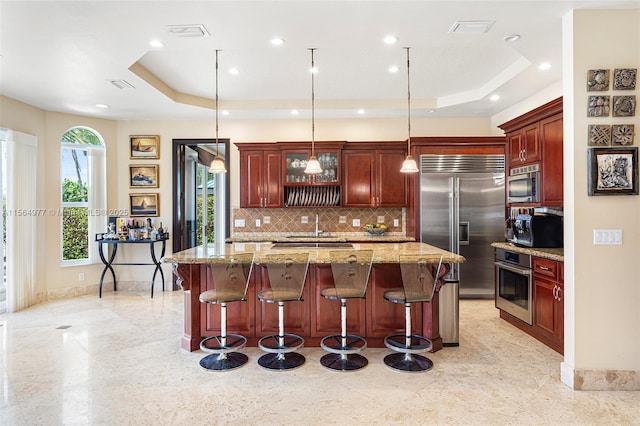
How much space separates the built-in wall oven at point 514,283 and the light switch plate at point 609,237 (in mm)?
1062

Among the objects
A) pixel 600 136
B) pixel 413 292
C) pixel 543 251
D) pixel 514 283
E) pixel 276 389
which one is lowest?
pixel 276 389

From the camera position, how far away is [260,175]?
574 cm

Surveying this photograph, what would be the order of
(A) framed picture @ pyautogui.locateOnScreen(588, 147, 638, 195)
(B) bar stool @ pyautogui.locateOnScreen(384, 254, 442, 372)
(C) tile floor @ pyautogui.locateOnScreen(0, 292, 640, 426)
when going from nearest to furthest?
(C) tile floor @ pyautogui.locateOnScreen(0, 292, 640, 426), (A) framed picture @ pyautogui.locateOnScreen(588, 147, 638, 195), (B) bar stool @ pyautogui.locateOnScreen(384, 254, 442, 372)

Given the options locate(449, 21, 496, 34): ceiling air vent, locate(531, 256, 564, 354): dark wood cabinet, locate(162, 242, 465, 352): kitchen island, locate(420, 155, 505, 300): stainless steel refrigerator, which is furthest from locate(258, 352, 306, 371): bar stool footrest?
locate(449, 21, 496, 34): ceiling air vent

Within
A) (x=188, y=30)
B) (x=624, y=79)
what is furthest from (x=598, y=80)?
(x=188, y=30)

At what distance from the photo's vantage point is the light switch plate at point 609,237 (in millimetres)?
2688

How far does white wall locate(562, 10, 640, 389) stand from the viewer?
106 inches

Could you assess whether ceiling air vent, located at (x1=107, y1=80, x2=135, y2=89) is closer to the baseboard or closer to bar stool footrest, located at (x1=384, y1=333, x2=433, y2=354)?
bar stool footrest, located at (x1=384, y1=333, x2=433, y2=354)

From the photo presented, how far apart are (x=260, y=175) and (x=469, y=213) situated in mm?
3204

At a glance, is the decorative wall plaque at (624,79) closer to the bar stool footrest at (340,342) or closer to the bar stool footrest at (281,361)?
the bar stool footrest at (340,342)

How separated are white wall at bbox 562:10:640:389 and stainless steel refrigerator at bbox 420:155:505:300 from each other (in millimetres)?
2557

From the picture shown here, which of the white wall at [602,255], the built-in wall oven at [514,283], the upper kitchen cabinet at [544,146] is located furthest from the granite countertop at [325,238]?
the white wall at [602,255]

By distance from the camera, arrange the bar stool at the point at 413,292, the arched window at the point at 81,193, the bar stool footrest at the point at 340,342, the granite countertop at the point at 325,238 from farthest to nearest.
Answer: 1. the arched window at the point at 81,193
2. the granite countertop at the point at 325,238
3. the bar stool footrest at the point at 340,342
4. the bar stool at the point at 413,292

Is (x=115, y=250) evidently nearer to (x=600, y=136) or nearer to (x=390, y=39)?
(x=390, y=39)
